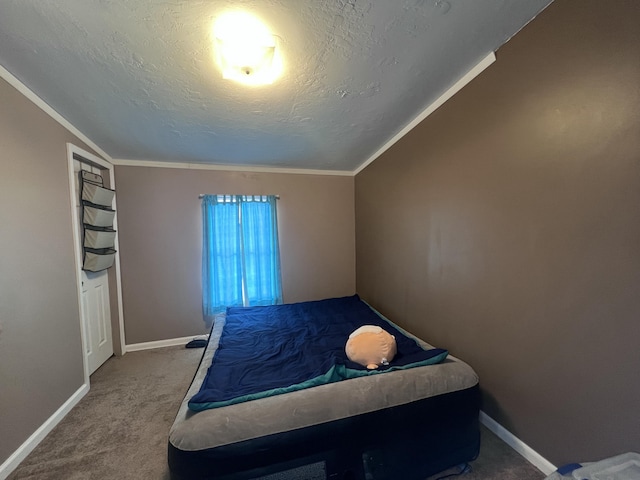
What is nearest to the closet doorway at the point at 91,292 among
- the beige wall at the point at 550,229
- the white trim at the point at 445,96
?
the white trim at the point at 445,96

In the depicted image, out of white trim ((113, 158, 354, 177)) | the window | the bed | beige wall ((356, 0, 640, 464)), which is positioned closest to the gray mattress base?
the bed

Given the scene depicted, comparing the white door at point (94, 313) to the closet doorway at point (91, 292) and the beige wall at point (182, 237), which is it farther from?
the beige wall at point (182, 237)

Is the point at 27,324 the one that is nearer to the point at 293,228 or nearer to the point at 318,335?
the point at 318,335

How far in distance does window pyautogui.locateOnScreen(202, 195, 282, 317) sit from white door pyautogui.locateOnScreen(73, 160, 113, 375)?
97 centimetres

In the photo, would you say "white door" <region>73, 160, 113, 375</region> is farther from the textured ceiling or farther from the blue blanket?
the blue blanket

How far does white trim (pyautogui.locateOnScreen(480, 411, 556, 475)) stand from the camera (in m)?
1.42

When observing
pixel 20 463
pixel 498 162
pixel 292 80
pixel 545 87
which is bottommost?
pixel 20 463

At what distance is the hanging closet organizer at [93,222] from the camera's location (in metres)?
2.38

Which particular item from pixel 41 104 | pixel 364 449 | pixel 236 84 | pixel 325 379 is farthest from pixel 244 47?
pixel 364 449

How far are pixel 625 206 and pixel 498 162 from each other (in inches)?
26.2

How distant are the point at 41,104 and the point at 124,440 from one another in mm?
2377

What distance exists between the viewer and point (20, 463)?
5.02 feet

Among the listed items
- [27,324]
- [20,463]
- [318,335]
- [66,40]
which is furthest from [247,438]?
[66,40]

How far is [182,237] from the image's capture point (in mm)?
Result: 3145
